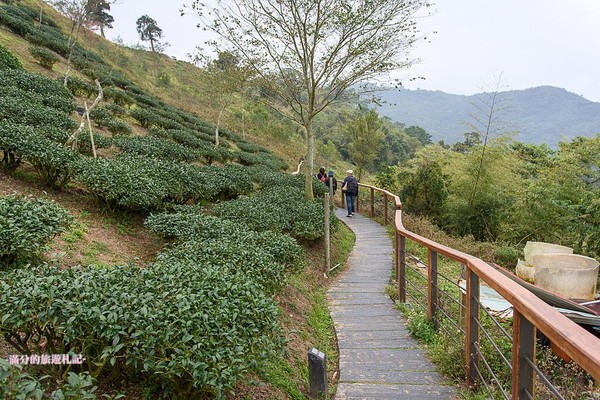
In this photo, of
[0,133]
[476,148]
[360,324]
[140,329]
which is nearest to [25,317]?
[140,329]

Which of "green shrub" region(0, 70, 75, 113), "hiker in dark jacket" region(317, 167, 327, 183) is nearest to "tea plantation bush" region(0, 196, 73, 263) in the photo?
"green shrub" region(0, 70, 75, 113)

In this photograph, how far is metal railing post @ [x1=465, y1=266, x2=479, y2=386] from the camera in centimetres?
276

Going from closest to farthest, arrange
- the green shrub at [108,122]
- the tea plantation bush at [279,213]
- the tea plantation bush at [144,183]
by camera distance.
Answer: the tea plantation bush at [144,183], the tea plantation bush at [279,213], the green shrub at [108,122]

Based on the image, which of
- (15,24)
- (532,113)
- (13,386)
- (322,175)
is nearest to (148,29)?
(15,24)

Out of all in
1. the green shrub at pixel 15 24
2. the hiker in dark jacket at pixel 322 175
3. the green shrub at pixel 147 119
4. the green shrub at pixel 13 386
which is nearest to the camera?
the green shrub at pixel 13 386

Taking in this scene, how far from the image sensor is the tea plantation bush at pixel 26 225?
3535 mm

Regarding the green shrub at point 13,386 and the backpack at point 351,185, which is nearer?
the green shrub at point 13,386

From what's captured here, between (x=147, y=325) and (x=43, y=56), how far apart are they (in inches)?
692

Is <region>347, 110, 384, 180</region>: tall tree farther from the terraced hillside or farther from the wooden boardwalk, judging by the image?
the wooden boardwalk

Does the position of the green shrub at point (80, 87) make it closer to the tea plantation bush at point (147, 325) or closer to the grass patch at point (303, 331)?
the grass patch at point (303, 331)

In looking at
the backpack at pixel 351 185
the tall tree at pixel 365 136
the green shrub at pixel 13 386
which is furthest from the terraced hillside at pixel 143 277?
the tall tree at pixel 365 136

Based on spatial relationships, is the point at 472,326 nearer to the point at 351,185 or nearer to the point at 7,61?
the point at 351,185

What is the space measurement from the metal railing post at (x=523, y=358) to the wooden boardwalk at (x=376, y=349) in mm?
1044

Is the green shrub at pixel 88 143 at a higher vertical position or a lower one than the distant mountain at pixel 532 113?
lower
